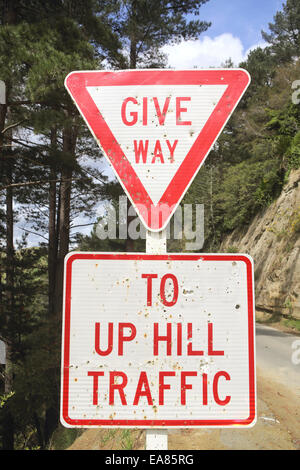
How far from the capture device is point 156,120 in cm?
140

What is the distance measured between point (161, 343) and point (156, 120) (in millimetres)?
872

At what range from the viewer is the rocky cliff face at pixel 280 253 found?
12727 millimetres

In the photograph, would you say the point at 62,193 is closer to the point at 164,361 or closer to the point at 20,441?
the point at 20,441

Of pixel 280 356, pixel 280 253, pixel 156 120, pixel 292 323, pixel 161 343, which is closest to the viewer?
pixel 161 343

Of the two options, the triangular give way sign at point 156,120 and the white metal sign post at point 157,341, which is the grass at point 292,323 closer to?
the white metal sign post at point 157,341

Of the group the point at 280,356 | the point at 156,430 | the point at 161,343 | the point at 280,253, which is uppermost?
the point at 280,253

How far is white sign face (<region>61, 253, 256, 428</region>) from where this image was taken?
1256 mm

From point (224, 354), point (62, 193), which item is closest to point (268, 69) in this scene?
point (62, 193)

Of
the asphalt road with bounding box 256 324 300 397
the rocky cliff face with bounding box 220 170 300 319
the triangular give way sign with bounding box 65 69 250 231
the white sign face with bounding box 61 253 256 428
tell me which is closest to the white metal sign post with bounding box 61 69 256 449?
the white sign face with bounding box 61 253 256 428

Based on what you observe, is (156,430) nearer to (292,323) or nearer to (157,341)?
(157,341)

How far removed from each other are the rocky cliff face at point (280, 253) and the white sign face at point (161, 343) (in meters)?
11.8

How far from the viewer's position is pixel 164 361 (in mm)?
1264

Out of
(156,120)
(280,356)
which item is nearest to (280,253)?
(280,356)

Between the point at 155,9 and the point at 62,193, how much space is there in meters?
7.73
